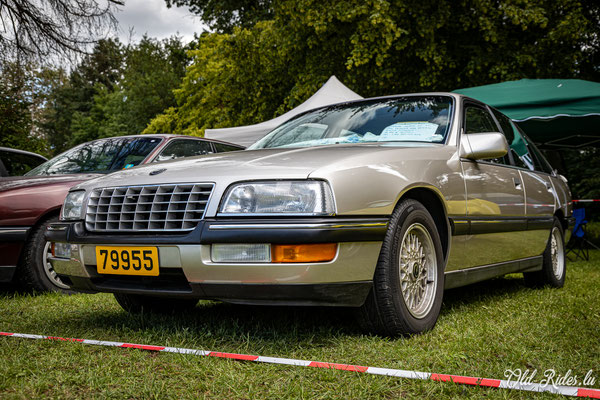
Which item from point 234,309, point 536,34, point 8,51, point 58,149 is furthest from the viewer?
point 58,149

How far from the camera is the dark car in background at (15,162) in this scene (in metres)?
6.47

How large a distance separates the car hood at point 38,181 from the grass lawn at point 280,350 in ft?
3.94

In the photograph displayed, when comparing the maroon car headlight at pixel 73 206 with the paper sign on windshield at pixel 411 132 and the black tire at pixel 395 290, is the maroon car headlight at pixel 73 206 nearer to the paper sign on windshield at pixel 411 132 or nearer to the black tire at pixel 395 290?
the black tire at pixel 395 290

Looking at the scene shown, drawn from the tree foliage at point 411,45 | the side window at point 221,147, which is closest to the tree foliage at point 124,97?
the tree foliage at point 411,45

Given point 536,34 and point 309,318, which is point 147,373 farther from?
point 536,34

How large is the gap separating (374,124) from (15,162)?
4.80 metres

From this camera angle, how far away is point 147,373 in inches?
92.2

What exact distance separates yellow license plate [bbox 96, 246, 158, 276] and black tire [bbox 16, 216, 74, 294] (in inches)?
80.7

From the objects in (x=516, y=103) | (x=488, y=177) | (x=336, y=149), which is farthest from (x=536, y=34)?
(x=336, y=149)

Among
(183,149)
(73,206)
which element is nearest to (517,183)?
(73,206)

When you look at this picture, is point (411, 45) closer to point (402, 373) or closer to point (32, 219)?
point (32, 219)

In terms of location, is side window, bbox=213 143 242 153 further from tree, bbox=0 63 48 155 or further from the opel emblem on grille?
tree, bbox=0 63 48 155

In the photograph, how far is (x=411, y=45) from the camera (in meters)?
12.9

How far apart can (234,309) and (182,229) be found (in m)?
1.30
